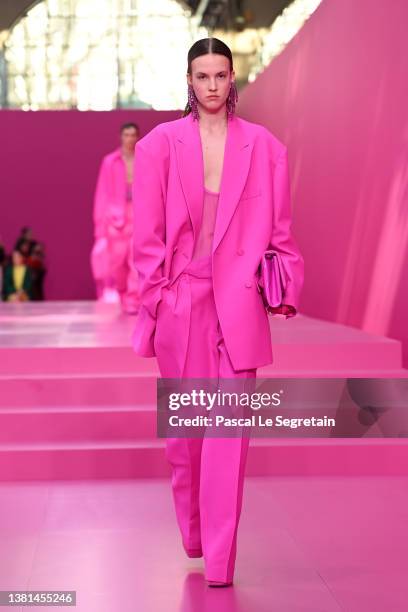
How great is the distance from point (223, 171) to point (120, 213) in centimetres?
536

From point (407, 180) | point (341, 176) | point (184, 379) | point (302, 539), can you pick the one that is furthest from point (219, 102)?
point (341, 176)

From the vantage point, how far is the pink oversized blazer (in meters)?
2.96

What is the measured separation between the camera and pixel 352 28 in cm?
701

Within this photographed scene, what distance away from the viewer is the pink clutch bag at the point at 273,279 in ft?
9.62

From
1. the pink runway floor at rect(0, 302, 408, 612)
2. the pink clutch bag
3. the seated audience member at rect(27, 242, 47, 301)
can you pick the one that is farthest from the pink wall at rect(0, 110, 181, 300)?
the pink clutch bag

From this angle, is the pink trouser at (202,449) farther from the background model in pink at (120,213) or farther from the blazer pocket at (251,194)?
the background model in pink at (120,213)

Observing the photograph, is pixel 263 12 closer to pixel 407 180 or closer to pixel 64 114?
pixel 64 114

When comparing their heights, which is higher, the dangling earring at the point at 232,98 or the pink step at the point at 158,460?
the dangling earring at the point at 232,98

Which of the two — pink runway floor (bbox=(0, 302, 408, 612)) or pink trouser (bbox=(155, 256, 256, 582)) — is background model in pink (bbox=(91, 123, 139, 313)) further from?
pink trouser (bbox=(155, 256, 256, 582))

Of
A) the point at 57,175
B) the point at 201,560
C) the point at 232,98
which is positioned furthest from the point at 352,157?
the point at 57,175

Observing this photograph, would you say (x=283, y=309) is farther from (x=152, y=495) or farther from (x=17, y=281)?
(x=17, y=281)

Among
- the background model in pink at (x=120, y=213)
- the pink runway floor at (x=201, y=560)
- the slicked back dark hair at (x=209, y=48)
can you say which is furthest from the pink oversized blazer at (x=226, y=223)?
the background model in pink at (x=120, y=213)

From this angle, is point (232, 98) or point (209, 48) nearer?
point (209, 48)

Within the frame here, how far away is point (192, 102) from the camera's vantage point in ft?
10.2
